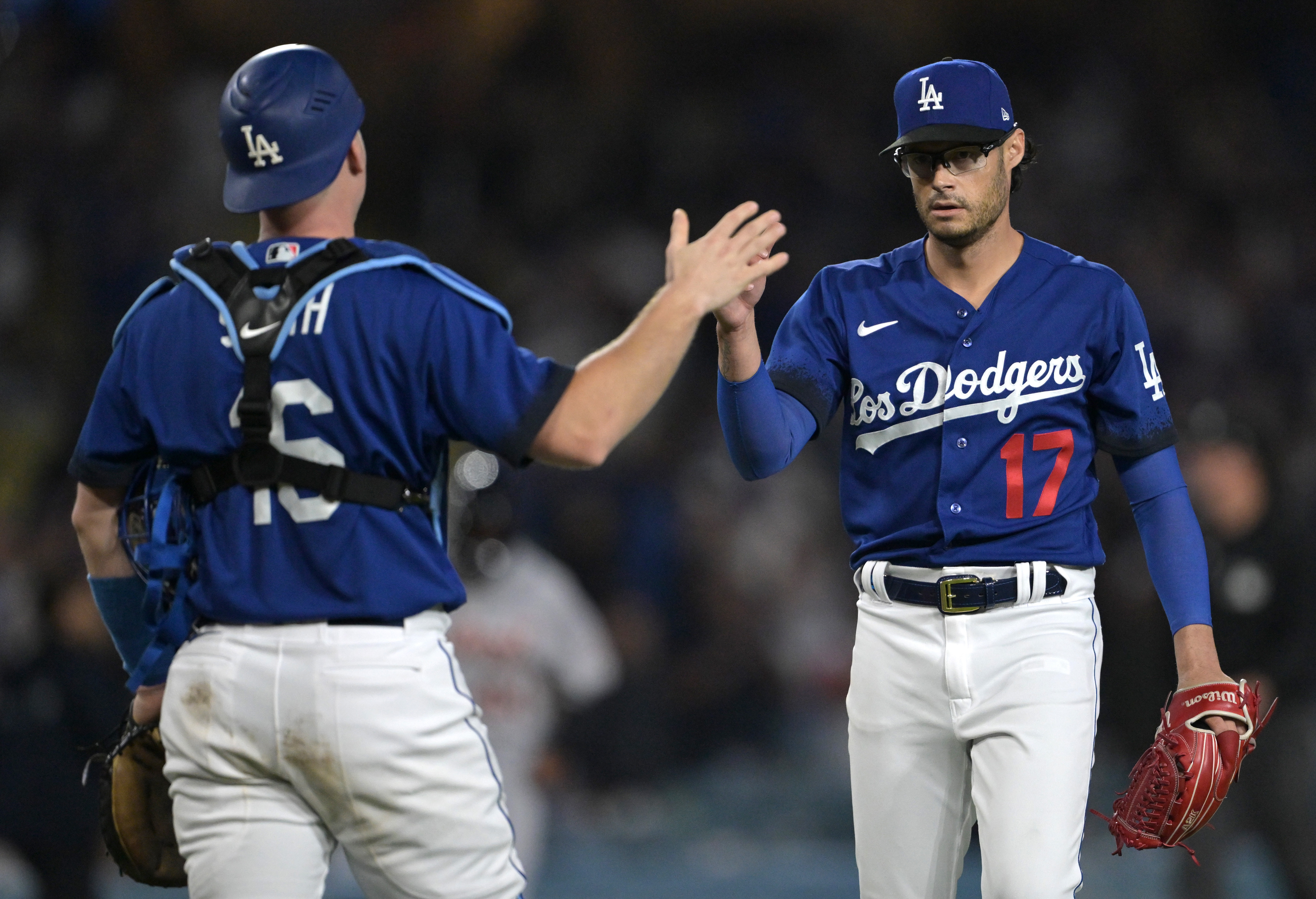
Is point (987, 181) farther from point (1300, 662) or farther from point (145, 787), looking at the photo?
point (1300, 662)

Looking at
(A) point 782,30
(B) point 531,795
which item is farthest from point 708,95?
(B) point 531,795

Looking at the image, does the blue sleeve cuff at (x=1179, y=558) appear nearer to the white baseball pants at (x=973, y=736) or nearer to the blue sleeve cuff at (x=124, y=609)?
the white baseball pants at (x=973, y=736)

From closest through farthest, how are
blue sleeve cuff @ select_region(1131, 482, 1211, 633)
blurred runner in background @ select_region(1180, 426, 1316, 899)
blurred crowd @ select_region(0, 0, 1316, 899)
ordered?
blue sleeve cuff @ select_region(1131, 482, 1211, 633), blurred runner in background @ select_region(1180, 426, 1316, 899), blurred crowd @ select_region(0, 0, 1316, 899)

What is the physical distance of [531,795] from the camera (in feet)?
21.1

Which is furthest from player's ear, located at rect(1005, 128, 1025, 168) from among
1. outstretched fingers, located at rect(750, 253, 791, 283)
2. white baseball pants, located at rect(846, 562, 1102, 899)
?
white baseball pants, located at rect(846, 562, 1102, 899)

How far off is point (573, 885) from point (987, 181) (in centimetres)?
554

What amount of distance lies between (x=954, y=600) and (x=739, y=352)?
2.51ft

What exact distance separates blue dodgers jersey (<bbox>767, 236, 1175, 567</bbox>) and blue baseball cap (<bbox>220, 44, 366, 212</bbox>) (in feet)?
4.33

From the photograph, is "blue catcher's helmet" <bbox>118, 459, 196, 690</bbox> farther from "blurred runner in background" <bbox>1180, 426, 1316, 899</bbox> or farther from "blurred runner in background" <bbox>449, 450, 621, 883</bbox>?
"blurred runner in background" <bbox>1180, 426, 1316, 899</bbox>

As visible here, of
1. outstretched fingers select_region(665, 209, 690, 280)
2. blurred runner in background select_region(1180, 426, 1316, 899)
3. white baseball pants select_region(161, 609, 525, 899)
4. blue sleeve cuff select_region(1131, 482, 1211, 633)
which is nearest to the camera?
white baseball pants select_region(161, 609, 525, 899)

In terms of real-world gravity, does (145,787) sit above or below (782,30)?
below

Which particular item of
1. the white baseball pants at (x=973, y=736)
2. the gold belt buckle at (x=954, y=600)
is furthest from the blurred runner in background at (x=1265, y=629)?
the gold belt buckle at (x=954, y=600)

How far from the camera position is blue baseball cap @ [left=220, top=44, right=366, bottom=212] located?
270 centimetres

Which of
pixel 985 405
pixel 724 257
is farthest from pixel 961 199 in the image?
pixel 724 257
